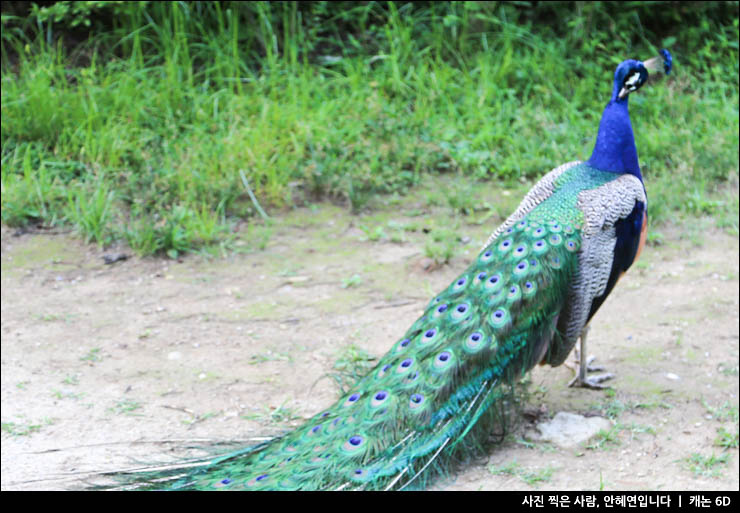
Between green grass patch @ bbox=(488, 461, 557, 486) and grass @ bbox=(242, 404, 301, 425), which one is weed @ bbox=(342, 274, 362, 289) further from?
green grass patch @ bbox=(488, 461, 557, 486)

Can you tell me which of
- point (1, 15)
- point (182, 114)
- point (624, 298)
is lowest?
point (624, 298)

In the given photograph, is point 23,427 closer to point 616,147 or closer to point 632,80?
point 616,147

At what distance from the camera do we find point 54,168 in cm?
600

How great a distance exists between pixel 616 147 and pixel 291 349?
5.59ft

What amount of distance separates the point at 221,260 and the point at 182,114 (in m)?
1.69

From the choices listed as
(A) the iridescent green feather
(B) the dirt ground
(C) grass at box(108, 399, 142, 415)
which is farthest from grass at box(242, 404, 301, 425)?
(A) the iridescent green feather

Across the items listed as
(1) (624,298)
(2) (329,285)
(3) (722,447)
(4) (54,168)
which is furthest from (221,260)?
(3) (722,447)

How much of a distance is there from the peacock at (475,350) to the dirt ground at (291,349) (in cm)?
22

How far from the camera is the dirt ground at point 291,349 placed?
3400 mm

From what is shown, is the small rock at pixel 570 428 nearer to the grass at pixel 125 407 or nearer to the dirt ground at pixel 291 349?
the dirt ground at pixel 291 349

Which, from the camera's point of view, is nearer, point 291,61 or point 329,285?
point 329,285

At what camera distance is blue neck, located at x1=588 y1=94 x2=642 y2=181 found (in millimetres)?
3982

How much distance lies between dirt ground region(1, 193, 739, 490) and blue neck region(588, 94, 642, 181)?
87 centimetres

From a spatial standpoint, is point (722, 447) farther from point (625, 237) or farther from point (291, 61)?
point (291, 61)
